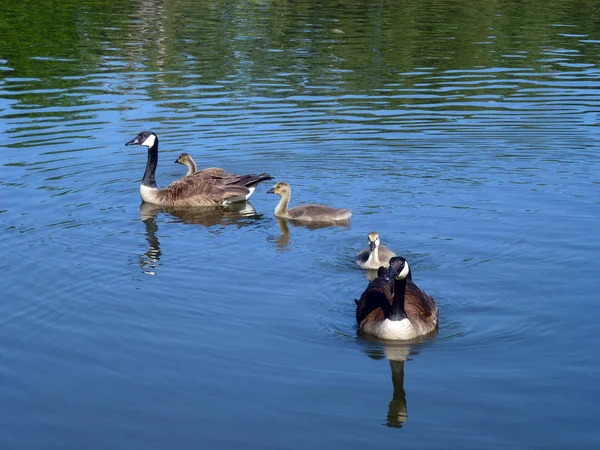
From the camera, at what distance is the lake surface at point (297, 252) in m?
9.66

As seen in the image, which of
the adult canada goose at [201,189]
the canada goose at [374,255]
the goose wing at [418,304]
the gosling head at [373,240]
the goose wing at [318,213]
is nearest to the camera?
the goose wing at [418,304]

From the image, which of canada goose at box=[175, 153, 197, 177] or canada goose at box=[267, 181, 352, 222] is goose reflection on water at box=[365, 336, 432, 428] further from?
canada goose at box=[175, 153, 197, 177]

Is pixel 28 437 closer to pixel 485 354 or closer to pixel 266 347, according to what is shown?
pixel 266 347

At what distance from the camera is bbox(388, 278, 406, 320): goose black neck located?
11.4 m

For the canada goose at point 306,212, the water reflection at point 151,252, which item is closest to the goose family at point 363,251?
the canada goose at point 306,212

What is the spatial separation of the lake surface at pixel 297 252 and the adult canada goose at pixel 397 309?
17 cm

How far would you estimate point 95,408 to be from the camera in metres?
9.77

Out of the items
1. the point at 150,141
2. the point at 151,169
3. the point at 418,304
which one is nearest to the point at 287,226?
the point at 151,169

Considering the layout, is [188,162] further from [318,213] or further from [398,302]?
[398,302]

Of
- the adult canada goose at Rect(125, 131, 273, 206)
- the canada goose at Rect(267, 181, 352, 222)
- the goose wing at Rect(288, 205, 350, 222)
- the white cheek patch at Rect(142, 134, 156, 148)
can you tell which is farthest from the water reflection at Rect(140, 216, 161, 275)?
the white cheek patch at Rect(142, 134, 156, 148)

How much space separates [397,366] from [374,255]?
3.18m

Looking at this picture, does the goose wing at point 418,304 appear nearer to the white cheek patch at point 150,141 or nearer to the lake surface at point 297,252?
the lake surface at point 297,252

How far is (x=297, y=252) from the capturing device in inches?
582

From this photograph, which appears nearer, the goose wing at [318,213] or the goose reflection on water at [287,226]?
the goose reflection on water at [287,226]
